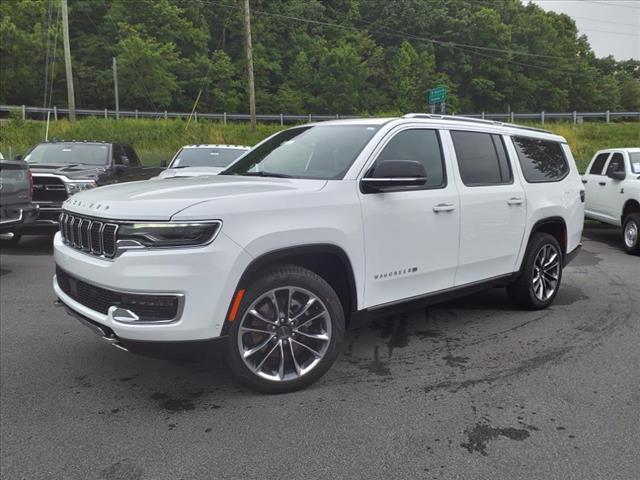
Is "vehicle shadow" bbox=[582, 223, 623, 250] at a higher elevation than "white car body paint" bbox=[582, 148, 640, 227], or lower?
lower

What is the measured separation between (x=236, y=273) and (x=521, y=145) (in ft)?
11.6

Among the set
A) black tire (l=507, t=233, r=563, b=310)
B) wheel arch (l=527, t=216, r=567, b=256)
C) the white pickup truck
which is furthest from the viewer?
the white pickup truck

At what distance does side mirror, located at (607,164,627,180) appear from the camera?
9.95m

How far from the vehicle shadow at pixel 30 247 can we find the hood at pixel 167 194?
5961mm

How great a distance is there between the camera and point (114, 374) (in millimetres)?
3957

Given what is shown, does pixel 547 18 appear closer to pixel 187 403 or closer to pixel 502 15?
pixel 502 15

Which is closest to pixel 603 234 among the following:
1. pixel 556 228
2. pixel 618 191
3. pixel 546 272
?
pixel 618 191

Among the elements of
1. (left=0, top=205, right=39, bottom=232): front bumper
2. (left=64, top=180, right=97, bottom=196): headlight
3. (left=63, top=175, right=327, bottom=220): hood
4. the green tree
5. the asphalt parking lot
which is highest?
the green tree

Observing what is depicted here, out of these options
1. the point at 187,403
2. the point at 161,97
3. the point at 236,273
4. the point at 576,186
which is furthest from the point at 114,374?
the point at 161,97

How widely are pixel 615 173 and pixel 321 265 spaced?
27.8 feet

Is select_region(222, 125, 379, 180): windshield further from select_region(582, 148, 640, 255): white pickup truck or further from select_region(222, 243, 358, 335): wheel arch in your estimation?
select_region(582, 148, 640, 255): white pickup truck

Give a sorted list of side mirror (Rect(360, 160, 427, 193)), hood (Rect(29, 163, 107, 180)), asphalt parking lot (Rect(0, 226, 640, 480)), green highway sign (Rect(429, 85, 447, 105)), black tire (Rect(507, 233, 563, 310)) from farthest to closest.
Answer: green highway sign (Rect(429, 85, 447, 105))
hood (Rect(29, 163, 107, 180))
black tire (Rect(507, 233, 563, 310))
side mirror (Rect(360, 160, 427, 193))
asphalt parking lot (Rect(0, 226, 640, 480))

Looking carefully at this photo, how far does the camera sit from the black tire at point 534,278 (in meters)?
5.35

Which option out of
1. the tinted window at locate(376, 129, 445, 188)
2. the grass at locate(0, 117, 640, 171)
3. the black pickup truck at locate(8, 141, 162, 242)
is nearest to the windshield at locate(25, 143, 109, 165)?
the black pickup truck at locate(8, 141, 162, 242)
